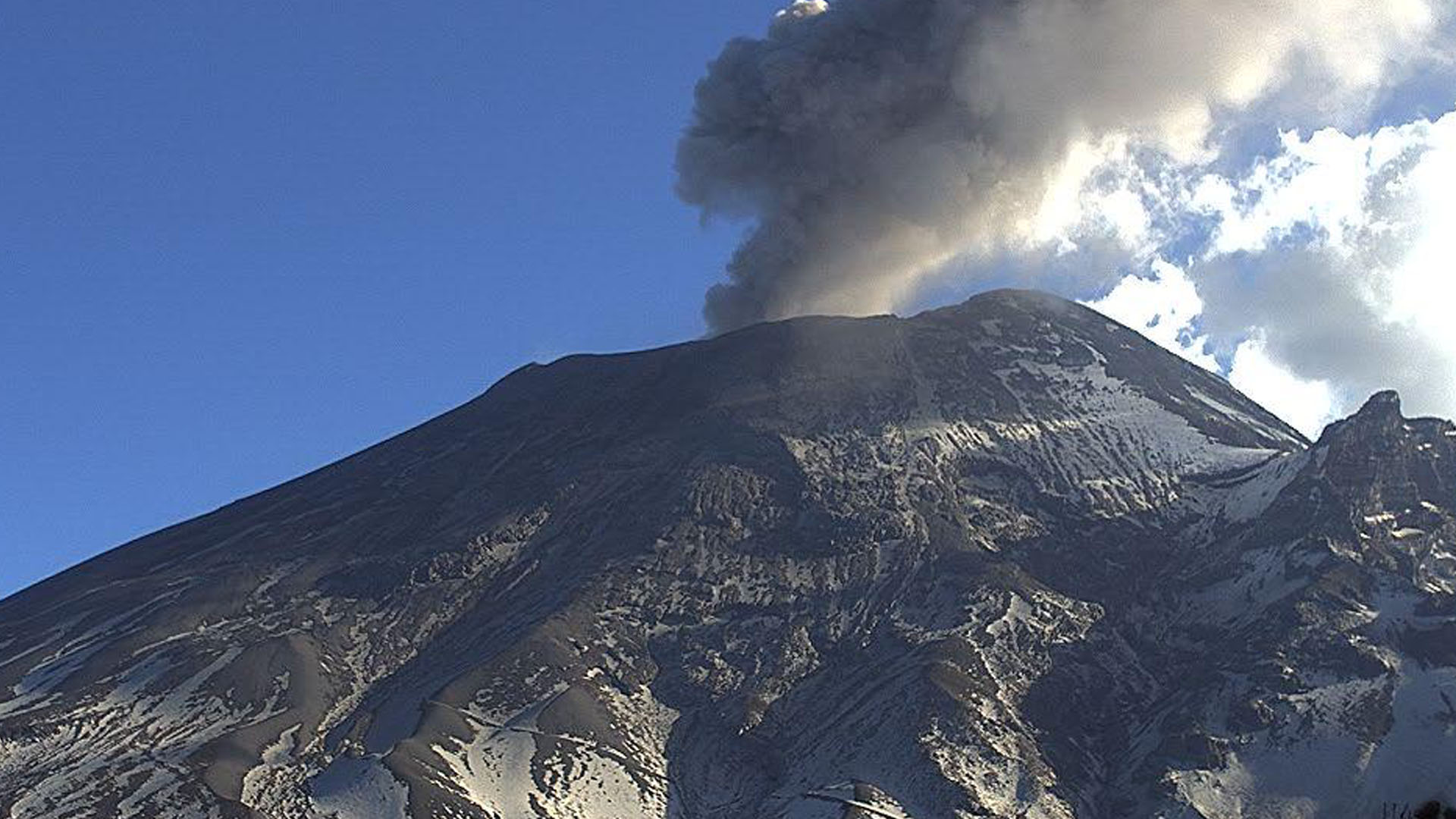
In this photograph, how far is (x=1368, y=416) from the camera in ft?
619

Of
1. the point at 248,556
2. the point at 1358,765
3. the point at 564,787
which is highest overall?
the point at 248,556

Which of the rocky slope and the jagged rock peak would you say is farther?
the jagged rock peak

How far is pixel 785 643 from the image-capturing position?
165750 millimetres

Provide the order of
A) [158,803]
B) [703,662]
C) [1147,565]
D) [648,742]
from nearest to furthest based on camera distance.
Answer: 1. [158,803]
2. [648,742]
3. [703,662]
4. [1147,565]

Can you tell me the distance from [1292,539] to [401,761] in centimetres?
8566

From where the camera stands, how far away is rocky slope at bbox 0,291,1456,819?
462 ft

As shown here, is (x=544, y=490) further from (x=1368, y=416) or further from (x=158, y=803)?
(x=1368, y=416)

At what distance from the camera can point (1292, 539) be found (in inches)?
6855

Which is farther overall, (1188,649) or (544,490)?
(544,490)

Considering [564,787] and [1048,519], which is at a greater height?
[1048,519]

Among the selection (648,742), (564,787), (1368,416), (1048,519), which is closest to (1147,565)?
(1048,519)

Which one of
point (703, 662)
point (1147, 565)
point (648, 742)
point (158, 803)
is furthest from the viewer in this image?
point (1147, 565)

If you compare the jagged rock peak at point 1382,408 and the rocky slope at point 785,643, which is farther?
the jagged rock peak at point 1382,408

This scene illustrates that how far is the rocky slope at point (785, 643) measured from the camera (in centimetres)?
14088
